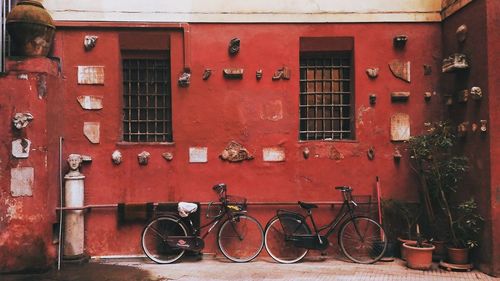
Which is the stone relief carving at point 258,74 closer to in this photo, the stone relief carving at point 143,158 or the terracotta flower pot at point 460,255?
the stone relief carving at point 143,158

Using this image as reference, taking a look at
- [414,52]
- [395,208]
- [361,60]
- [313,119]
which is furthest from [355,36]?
[395,208]

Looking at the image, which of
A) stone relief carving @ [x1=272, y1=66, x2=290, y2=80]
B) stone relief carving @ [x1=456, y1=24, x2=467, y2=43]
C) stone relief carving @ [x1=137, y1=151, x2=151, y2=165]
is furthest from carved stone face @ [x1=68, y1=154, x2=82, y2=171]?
stone relief carving @ [x1=456, y1=24, x2=467, y2=43]

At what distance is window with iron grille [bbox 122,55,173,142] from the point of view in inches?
343

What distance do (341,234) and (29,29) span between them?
19.1 feet

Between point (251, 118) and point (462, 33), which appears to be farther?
point (251, 118)

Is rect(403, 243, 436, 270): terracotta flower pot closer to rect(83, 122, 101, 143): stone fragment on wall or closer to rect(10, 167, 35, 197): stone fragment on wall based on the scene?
rect(83, 122, 101, 143): stone fragment on wall

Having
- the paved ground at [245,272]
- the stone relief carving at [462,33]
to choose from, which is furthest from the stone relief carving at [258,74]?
the stone relief carving at [462,33]

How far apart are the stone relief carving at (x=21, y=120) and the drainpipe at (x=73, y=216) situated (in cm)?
93

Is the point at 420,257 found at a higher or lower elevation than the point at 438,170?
lower

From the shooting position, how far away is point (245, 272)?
755cm

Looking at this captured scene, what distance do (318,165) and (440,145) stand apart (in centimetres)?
195

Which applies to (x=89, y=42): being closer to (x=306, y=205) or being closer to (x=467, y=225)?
(x=306, y=205)

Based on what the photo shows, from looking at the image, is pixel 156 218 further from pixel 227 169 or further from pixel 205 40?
pixel 205 40

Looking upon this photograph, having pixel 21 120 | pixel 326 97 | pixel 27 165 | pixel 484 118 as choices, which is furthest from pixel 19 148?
pixel 484 118
